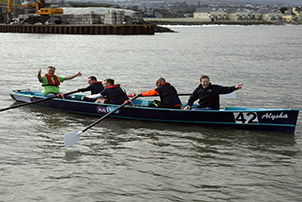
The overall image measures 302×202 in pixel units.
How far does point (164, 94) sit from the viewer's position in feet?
43.7

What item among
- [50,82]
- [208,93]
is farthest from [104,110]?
[208,93]

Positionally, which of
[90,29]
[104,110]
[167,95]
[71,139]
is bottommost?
[71,139]

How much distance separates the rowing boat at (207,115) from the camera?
1233cm

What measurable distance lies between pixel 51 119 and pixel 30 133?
1.95 m

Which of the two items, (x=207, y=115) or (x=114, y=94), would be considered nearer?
(x=207, y=115)

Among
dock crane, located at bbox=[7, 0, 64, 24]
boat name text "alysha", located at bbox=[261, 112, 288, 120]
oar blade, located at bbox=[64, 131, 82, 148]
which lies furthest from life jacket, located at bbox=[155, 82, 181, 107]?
dock crane, located at bbox=[7, 0, 64, 24]

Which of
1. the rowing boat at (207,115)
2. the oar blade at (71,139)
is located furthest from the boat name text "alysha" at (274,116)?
the oar blade at (71,139)

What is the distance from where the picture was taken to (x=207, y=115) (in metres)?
13.1

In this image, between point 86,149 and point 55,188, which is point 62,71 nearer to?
point 86,149

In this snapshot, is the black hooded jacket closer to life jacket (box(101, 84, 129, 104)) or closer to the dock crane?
life jacket (box(101, 84, 129, 104))

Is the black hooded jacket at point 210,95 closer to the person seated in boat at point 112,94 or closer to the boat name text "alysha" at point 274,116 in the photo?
the boat name text "alysha" at point 274,116

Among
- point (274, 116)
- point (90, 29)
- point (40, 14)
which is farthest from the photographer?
point (40, 14)

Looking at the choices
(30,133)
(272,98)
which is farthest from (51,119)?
(272,98)

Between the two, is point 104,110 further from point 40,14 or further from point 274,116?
point 40,14
